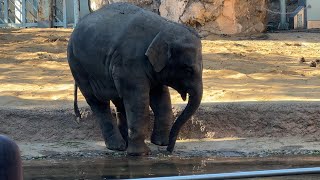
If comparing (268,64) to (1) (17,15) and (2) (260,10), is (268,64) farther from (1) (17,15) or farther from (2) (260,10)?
(1) (17,15)

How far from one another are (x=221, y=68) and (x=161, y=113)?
4.59 m

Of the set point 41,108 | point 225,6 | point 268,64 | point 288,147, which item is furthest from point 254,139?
point 225,6

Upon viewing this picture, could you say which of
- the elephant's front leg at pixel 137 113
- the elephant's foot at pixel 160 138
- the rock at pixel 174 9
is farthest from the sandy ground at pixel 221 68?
the elephant's front leg at pixel 137 113

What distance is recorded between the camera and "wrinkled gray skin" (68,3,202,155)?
23.0ft

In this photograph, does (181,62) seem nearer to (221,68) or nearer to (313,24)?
(221,68)

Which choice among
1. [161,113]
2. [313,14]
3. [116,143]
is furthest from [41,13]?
[161,113]

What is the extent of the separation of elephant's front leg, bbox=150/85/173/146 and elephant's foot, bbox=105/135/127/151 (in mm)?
339

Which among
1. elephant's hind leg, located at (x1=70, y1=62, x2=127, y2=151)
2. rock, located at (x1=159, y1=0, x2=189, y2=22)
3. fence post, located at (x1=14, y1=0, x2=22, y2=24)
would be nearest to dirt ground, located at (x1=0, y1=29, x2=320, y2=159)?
elephant's hind leg, located at (x1=70, y1=62, x2=127, y2=151)

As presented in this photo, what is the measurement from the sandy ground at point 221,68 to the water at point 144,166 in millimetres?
2196

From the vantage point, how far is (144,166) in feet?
21.9

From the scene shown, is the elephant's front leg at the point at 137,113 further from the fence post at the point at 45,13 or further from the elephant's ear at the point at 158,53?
the fence post at the point at 45,13

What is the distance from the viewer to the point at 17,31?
15.8 m

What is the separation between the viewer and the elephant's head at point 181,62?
6.96 m

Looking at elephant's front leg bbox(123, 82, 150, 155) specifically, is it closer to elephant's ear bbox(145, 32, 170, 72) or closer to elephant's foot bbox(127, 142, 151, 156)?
elephant's foot bbox(127, 142, 151, 156)
